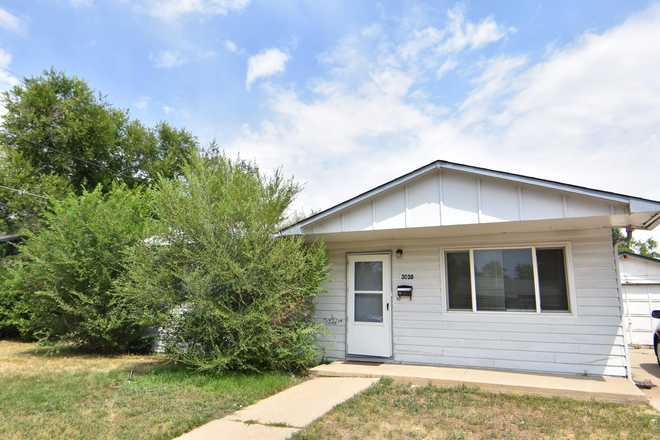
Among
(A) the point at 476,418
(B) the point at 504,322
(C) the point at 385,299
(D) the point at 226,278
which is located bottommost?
(A) the point at 476,418

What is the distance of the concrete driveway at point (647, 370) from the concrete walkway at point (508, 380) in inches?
13.1

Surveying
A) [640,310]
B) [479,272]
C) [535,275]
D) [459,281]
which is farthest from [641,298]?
[459,281]

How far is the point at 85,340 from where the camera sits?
9.20 metres

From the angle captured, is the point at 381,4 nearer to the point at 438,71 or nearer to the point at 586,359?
the point at 438,71

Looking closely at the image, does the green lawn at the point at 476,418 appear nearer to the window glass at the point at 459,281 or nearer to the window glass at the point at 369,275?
the window glass at the point at 459,281

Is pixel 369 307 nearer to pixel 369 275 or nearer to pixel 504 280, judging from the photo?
pixel 369 275

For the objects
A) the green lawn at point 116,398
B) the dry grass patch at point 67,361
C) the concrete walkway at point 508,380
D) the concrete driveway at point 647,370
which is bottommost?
the dry grass patch at point 67,361

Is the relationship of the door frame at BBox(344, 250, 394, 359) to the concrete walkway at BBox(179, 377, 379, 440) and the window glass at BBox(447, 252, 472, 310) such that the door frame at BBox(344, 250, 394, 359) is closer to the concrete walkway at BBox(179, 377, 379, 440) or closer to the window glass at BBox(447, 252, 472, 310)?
the window glass at BBox(447, 252, 472, 310)

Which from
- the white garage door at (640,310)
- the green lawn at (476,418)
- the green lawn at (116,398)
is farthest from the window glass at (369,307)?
the white garage door at (640,310)

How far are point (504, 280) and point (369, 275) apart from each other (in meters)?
2.51

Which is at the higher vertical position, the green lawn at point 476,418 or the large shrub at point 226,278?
the large shrub at point 226,278

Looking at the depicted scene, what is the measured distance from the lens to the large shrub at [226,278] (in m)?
5.95

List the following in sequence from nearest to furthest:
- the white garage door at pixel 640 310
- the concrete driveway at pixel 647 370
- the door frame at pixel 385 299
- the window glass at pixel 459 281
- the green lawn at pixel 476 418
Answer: the green lawn at pixel 476 418
the concrete driveway at pixel 647 370
the window glass at pixel 459 281
the door frame at pixel 385 299
the white garage door at pixel 640 310

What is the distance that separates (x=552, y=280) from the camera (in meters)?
6.50
